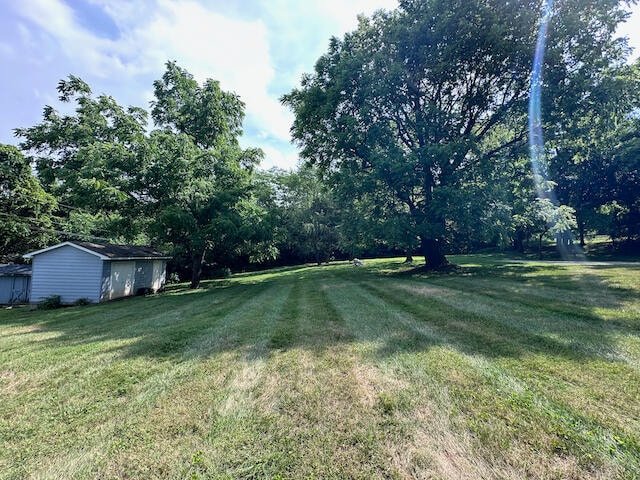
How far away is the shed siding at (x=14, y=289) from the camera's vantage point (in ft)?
56.6

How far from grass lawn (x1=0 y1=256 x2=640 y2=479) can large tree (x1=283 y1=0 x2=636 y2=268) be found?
9.83 metres

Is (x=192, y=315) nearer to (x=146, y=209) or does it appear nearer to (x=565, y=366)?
(x=565, y=366)

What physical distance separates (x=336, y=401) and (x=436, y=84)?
1701 centimetres

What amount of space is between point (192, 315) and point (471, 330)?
705 cm

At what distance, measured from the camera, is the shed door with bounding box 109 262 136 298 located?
14.1 metres

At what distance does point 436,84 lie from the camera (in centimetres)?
1523

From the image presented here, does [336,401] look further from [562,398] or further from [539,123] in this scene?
[539,123]

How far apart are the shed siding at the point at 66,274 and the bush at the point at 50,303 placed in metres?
0.26

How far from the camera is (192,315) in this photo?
26.4 feet

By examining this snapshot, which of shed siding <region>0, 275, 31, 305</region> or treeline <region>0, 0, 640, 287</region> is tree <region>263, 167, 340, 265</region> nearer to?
treeline <region>0, 0, 640, 287</region>

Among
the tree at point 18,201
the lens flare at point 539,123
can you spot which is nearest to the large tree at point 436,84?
the lens flare at point 539,123

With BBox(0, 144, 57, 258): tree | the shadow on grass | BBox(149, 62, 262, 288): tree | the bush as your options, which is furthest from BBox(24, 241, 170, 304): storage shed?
BBox(0, 144, 57, 258): tree

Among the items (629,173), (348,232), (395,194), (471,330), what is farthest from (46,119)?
(629,173)

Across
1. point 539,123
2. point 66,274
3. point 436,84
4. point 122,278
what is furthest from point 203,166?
point 539,123
